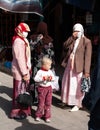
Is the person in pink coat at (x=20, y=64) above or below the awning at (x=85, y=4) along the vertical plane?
below

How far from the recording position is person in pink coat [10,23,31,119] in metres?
7.94

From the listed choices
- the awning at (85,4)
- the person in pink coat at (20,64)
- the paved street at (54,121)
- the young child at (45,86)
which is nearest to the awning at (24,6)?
the awning at (85,4)

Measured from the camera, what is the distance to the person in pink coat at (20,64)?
7.94 metres

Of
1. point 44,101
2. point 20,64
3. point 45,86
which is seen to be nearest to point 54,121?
point 44,101

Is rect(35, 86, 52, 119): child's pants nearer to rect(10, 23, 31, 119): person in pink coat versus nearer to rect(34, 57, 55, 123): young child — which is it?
rect(34, 57, 55, 123): young child

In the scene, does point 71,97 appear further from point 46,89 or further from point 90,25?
point 90,25

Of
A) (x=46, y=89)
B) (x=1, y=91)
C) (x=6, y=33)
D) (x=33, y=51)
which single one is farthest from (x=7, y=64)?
(x=46, y=89)

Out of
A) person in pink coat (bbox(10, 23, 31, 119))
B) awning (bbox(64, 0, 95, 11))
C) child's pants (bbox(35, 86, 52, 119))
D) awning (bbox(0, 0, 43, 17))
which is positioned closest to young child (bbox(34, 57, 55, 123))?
child's pants (bbox(35, 86, 52, 119))

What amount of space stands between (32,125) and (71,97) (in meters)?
1.28

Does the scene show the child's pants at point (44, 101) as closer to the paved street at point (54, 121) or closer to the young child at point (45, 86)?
the young child at point (45, 86)

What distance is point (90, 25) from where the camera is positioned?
43.3ft

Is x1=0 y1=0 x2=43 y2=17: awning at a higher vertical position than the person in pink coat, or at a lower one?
higher

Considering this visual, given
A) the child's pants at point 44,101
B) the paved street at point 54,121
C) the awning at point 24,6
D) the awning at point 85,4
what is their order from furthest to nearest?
the awning at point 24,6 < the awning at point 85,4 < the child's pants at point 44,101 < the paved street at point 54,121

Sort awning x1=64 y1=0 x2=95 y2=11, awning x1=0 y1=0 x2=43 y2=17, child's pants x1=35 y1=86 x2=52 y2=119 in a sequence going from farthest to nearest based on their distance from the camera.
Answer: awning x1=0 y1=0 x2=43 y2=17, awning x1=64 y1=0 x2=95 y2=11, child's pants x1=35 y1=86 x2=52 y2=119
